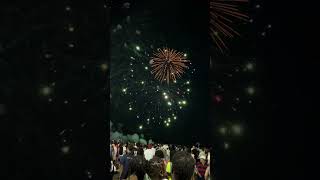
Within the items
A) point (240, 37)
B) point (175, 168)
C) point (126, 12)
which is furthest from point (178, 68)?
point (240, 37)

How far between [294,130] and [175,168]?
381 centimetres

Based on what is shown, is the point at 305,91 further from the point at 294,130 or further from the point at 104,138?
the point at 104,138

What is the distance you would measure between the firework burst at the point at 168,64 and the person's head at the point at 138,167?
3.23 m

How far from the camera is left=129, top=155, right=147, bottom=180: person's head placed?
5363 millimetres

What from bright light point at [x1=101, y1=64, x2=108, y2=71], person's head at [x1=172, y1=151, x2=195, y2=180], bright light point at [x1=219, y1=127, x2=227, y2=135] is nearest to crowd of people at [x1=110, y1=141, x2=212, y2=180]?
person's head at [x1=172, y1=151, x2=195, y2=180]

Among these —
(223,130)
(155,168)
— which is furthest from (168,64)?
(223,130)

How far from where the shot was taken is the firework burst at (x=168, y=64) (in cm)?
825

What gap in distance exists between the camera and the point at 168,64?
27.8 feet

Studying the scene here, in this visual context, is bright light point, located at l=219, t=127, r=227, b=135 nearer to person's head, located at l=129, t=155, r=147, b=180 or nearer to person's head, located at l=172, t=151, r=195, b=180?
person's head, located at l=172, t=151, r=195, b=180

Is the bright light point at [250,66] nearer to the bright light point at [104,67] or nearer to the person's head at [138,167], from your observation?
the bright light point at [104,67]

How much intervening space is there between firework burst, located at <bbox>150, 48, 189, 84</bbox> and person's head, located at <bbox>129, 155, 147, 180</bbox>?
3.23 metres

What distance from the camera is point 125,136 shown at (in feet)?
28.6

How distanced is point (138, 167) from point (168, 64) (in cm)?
358

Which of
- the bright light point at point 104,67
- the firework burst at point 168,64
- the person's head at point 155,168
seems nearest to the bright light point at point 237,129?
the bright light point at point 104,67
